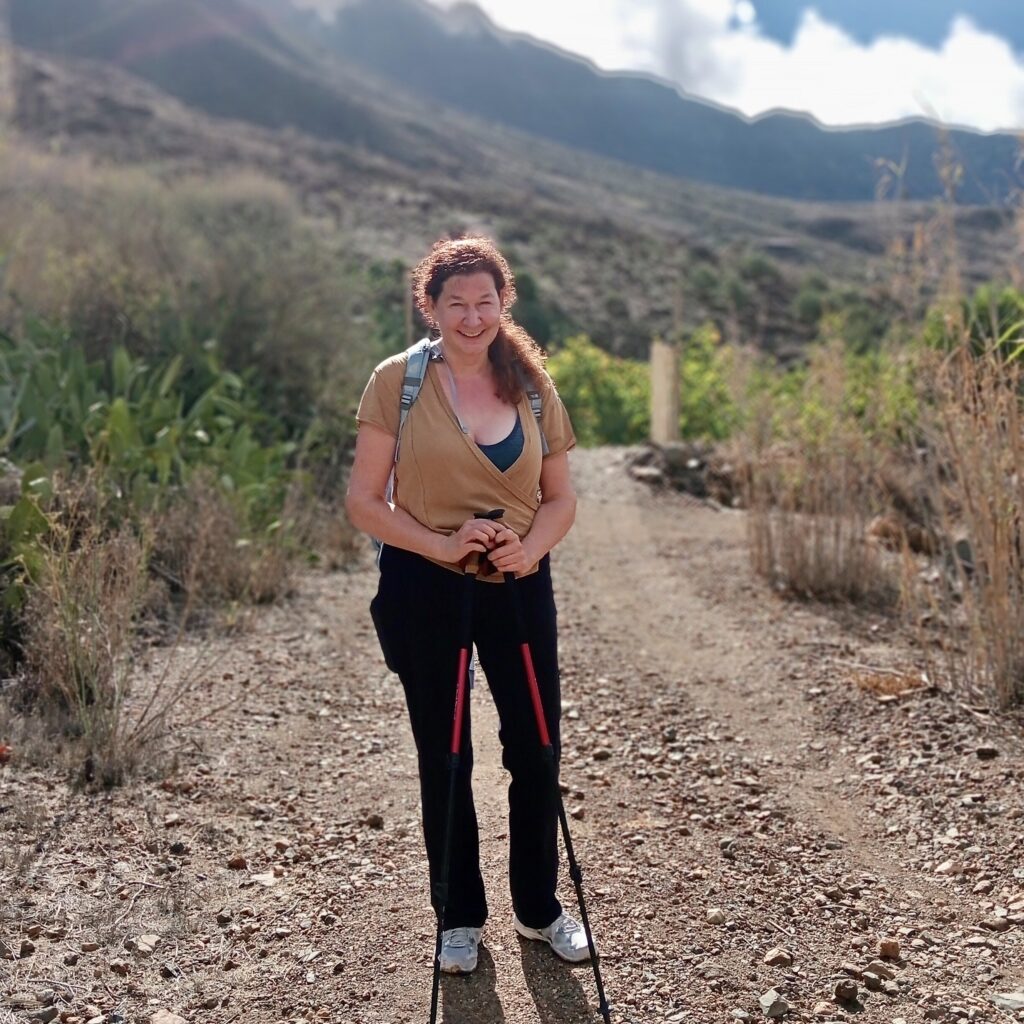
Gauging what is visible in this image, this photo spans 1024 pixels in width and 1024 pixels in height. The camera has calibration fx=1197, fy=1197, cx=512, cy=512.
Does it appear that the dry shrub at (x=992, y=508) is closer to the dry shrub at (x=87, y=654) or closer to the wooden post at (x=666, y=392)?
the dry shrub at (x=87, y=654)

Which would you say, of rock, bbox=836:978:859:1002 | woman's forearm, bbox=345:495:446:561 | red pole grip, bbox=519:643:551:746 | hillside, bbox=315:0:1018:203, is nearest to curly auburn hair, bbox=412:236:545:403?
woman's forearm, bbox=345:495:446:561

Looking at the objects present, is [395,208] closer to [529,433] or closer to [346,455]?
[346,455]

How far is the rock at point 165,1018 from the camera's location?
9.15 ft

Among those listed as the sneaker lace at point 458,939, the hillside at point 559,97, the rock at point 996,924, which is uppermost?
the hillside at point 559,97

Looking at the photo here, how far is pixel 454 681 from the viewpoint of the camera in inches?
112

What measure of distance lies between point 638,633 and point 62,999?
3.99 metres

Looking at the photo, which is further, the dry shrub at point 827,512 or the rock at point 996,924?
the dry shrub at point 827,512

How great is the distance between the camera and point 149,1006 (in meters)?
2.87

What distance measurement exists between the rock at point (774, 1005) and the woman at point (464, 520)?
46 cm

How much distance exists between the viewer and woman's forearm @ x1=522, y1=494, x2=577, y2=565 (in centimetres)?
280

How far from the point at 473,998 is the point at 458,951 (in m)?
0.12

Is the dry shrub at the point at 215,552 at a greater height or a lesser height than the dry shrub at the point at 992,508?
lesser

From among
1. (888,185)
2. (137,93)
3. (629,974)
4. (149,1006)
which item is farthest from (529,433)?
(137,93)

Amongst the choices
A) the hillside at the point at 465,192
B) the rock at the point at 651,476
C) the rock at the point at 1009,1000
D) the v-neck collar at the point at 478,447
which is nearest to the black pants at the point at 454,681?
the v-neck collar at the point at 478,447
